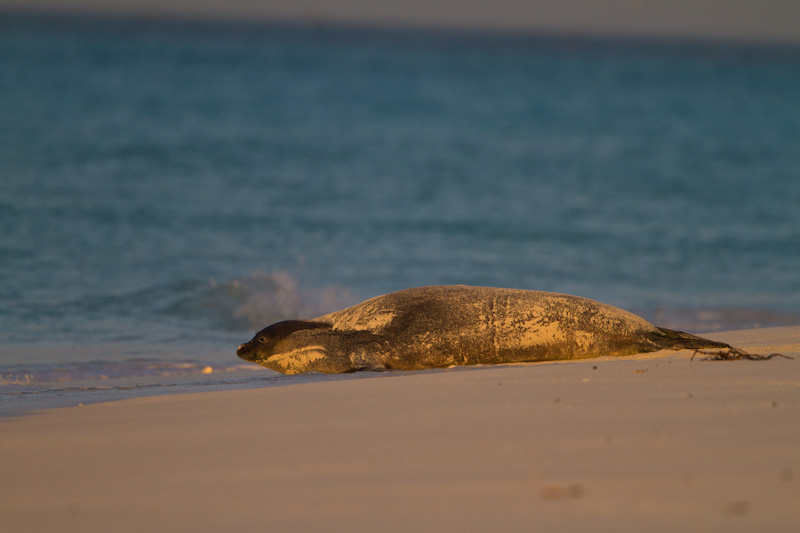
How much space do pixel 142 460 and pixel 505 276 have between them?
814cm

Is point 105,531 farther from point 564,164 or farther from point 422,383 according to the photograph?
point 564,164

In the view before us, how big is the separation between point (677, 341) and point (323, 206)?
960 cm

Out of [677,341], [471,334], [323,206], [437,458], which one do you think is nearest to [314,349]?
[471,334]

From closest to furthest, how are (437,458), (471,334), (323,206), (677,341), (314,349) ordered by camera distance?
1. (437,458)
2. (677,341)
3. (471,334)
4. (314,349)
5. (323,206)

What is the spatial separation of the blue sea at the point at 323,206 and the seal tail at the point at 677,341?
2.23 metres

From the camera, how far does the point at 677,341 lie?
4641mm

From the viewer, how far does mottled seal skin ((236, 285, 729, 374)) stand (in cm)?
471

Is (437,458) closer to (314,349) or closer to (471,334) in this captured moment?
(471,334)

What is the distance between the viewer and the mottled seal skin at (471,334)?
15.5ft

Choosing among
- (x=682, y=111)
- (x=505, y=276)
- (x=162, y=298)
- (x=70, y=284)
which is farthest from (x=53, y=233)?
(x=682, y=111)

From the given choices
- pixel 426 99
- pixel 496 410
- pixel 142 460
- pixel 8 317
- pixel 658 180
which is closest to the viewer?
pixel 142 460

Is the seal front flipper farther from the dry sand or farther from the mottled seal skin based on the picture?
the dry sand

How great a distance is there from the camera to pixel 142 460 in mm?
2604

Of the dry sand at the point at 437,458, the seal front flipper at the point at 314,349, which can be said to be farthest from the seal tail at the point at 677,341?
the seal front flipper at the point at 314,349
